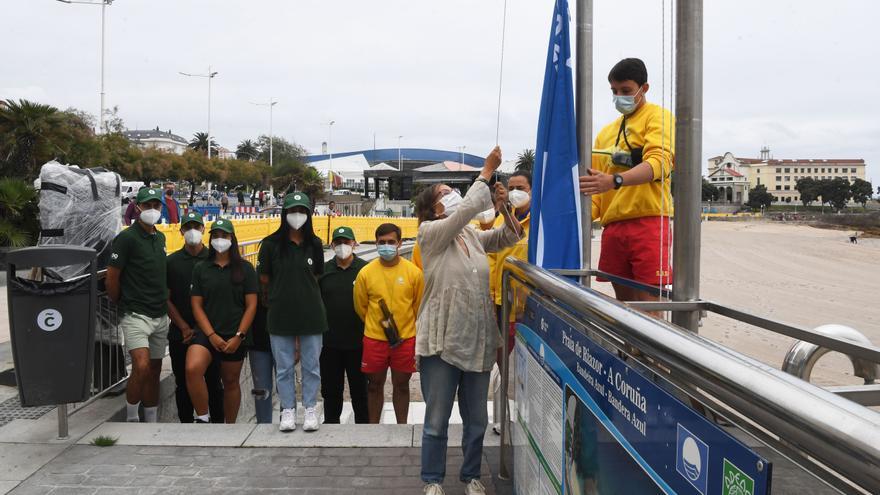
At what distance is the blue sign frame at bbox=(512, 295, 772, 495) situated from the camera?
1.22 meters

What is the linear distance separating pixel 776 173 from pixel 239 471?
15887 cm

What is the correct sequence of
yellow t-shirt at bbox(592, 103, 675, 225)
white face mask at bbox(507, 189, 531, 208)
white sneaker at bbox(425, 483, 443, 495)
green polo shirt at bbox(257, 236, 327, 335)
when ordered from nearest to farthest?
yellow t-shirt at bbox(592, 103, 675, 225) < white sneaker at bbox(425, 483, 443, 495) < white face mask at bbox(507, 189, 531, 208) < green polo shirt at bbox(257, 236, 327, 335)

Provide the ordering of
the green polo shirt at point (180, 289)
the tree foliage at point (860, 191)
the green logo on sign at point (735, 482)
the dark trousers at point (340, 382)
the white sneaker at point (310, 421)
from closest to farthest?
the green logo on sign at point (735, 482) < the white sneaker at point (310, 421) < the green polo shirt at point (180, 289) < the dark trousers at point (340, 382) < the tree foliage at point (860, 191)

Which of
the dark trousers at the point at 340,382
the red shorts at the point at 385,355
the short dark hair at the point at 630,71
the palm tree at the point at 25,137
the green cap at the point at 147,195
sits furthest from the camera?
the palm tree at the point at 25,137

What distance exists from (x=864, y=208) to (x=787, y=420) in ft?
418

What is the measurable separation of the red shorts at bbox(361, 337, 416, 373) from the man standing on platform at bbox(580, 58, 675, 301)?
2.17 meters

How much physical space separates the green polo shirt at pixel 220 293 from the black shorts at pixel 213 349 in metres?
0.13

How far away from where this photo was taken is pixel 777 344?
471 inches

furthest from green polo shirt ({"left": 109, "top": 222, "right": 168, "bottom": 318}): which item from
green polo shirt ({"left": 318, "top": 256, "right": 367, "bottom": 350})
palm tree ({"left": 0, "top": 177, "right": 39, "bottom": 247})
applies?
palm tree ({"left": 0, "top": 177, "right": 39, "bottom": 247})

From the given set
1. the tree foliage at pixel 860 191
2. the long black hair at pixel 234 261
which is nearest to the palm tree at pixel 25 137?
the long black hair at pixel 234 261

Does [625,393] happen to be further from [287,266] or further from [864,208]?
[864,208]

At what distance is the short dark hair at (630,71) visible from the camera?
341 cm

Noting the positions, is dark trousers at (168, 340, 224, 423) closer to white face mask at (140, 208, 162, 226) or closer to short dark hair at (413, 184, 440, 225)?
white face mask at (140, 208, 162, 226)

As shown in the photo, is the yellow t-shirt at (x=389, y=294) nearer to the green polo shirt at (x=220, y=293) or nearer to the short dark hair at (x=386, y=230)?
the short dark hair at (x=386, y=230)
